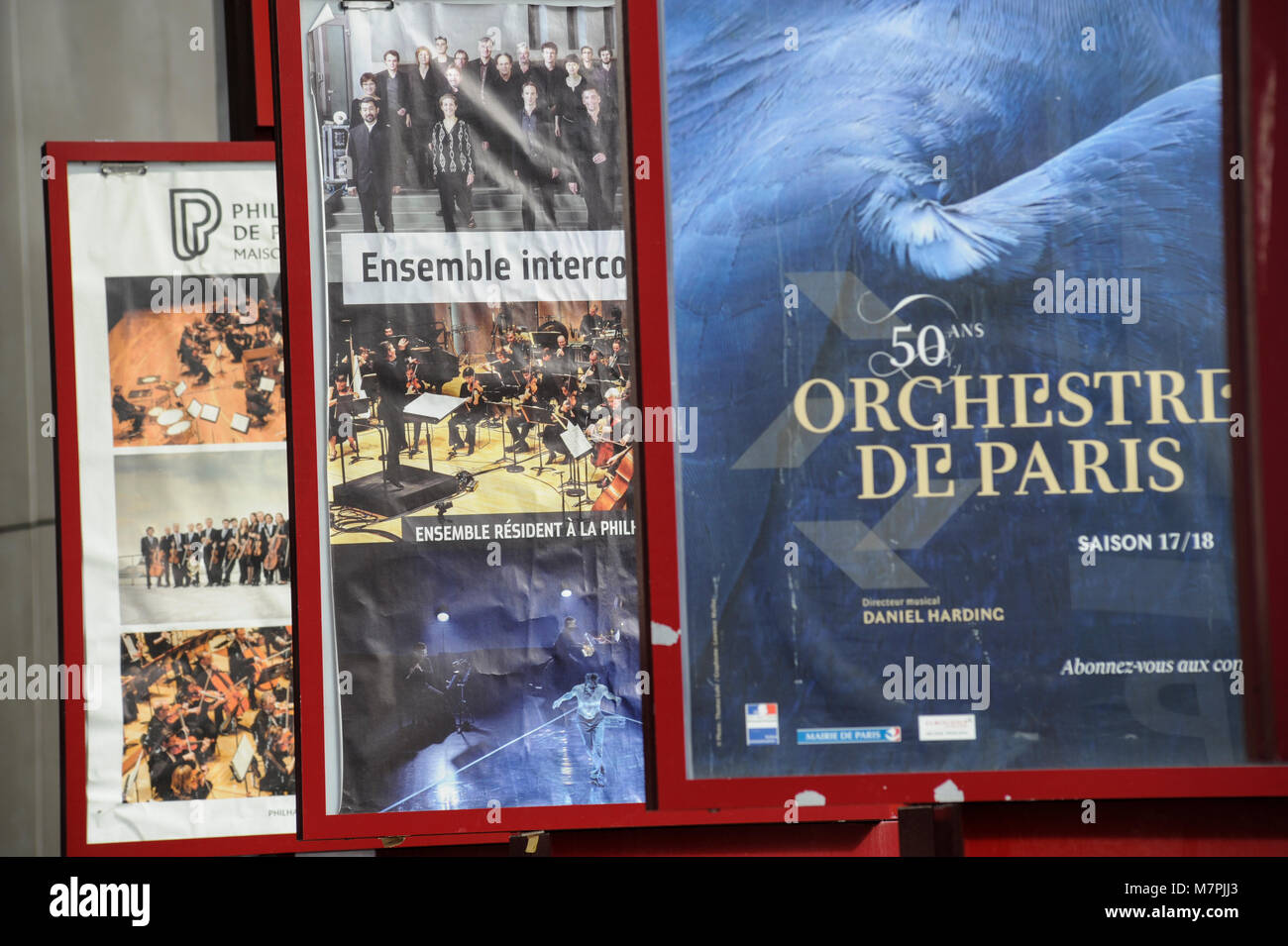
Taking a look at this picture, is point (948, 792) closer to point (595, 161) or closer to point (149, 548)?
point (595, 161)

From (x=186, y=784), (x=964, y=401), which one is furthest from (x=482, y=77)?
(x=186, y=784)

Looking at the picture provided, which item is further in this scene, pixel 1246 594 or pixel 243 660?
pixel 243 660

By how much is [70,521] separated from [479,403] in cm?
164

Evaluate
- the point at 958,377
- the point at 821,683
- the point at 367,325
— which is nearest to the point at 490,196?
the point at 367,325

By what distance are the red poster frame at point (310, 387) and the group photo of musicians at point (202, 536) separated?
1074 mm

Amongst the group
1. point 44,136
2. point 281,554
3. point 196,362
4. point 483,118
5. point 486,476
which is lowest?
point 281,554

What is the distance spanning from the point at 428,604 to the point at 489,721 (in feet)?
0.91

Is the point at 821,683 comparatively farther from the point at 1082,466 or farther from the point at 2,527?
the point at 2,527

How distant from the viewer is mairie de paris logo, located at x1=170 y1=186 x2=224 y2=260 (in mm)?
3152

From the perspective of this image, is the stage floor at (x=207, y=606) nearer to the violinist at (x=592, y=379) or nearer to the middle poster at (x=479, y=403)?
the middle poster at (x=479, y=403)

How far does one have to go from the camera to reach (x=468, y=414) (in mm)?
2213

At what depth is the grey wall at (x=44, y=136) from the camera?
3.41 m
